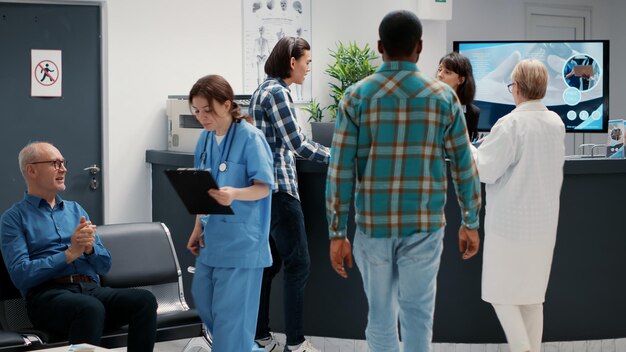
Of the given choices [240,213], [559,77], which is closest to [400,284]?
[240,213]

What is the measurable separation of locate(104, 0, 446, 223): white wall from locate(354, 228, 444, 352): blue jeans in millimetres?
3007

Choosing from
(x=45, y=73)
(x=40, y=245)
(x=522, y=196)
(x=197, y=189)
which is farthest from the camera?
(x=45, y=73)

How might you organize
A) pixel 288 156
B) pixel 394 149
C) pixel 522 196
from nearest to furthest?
pixel 394 149 → pixel 522 196 → pixel 288 156

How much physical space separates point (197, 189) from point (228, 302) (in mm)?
505

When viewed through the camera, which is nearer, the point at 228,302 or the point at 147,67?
the point at 228,302

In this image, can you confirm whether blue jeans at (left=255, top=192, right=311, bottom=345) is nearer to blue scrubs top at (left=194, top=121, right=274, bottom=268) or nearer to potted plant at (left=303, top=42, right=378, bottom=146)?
blue scrubs top at (left=194, top=121, right=274, bottom=268)

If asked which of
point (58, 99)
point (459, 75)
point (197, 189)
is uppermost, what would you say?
point (459, 75)

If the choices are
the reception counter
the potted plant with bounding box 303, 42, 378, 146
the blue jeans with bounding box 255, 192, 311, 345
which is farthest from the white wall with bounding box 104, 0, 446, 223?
the blue jeans with bounding box 255, 192, 311, 345

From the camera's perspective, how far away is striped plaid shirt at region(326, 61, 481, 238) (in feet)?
9.71

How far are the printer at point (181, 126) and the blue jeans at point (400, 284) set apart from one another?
2712 mm

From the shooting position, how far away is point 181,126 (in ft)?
18.7

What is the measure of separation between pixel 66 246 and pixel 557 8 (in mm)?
6388

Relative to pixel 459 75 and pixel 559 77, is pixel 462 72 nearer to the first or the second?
pixel 459 75

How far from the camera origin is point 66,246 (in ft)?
12.7
